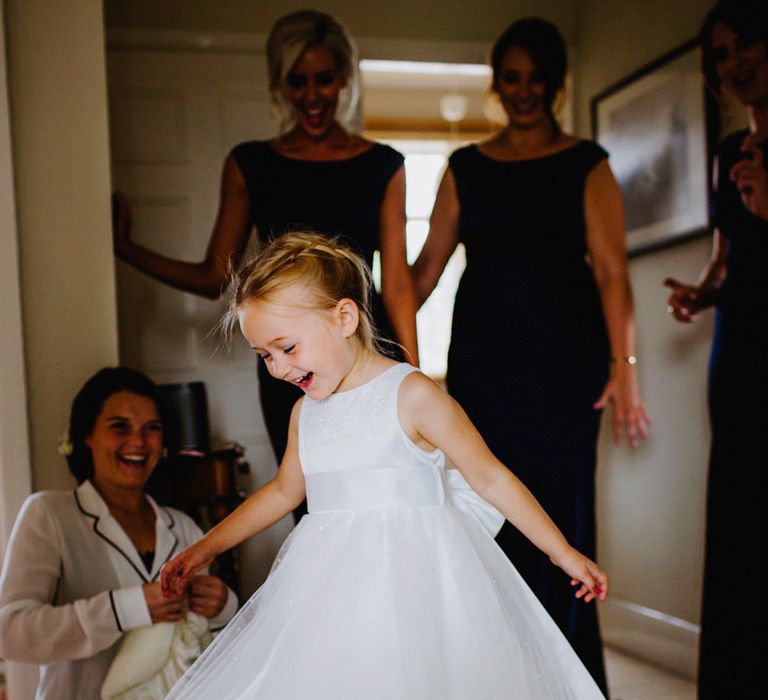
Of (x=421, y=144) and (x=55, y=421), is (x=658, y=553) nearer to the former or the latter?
(x=55, y=421)

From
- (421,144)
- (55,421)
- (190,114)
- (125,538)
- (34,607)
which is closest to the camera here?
(34,607)

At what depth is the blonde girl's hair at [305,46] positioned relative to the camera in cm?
228

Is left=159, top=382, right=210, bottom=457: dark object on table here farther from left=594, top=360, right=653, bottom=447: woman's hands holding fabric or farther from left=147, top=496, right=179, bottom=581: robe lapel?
left=594, top=360, right=653, bottom=447: woman's hands holding fabric

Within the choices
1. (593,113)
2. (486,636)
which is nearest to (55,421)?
(486,636)

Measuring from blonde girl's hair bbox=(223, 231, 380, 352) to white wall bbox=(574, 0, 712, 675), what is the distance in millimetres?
1701

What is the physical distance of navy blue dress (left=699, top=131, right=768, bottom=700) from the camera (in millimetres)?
2100

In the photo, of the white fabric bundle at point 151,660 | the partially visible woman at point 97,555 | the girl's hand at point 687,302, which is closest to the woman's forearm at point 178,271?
the partially visible woman at point 97,555

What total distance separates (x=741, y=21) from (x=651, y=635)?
201cm

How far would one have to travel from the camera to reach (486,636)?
1.33m

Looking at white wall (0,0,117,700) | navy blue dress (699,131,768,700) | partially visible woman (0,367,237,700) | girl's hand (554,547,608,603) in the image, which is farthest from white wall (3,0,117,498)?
navy blue dress (699,131,768,700)

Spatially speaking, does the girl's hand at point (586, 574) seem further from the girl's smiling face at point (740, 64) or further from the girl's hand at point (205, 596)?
the girl's smiling face at point (740, 64)

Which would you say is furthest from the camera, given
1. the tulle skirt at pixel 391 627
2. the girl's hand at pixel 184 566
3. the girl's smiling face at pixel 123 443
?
the girl's smiling face at pixel 123 443

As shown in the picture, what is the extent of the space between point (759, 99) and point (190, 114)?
6.56 feet

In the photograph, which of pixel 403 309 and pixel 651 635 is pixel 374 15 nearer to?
pixel 403 309
